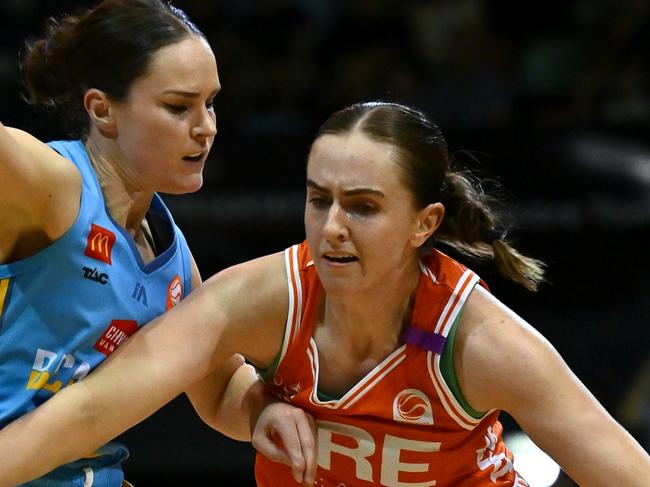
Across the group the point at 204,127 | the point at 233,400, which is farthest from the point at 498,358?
the point at 204,127

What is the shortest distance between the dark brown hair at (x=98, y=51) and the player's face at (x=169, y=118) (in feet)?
0.11

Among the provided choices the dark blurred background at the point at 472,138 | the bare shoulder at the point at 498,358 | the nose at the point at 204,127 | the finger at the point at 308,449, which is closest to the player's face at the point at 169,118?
the nose at the point at 204,127

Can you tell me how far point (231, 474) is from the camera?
17.4 ft

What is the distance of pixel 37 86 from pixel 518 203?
9.70 feet

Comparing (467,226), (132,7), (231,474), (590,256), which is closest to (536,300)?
(590,256)

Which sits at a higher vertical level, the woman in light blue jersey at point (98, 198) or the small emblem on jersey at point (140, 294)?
the woman in light blue jersey at point (98, 198)

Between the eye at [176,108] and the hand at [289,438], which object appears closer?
the hand at [289,438]

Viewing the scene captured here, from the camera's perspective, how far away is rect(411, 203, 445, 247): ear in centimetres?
259

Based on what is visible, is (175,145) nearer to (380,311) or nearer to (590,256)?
(380,311)

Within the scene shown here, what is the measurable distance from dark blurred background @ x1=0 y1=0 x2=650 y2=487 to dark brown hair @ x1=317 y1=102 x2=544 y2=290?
6.11ft

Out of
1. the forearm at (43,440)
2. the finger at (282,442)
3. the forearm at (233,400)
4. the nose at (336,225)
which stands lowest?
the forearm at (233,400)

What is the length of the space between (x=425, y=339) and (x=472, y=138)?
10.3ft

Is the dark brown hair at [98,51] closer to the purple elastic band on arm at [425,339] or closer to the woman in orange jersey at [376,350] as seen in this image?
the woman in orange jersey at [376,350]

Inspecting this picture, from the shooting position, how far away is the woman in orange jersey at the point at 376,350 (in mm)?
2482
